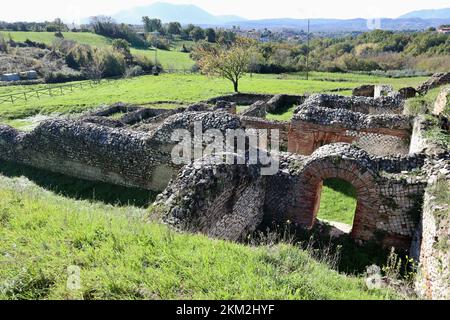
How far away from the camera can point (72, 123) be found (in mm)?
13211

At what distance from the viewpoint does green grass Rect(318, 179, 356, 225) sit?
10.7 metres

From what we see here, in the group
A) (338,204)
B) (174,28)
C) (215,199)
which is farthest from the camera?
(174,28)

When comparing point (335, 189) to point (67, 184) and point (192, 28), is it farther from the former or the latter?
point (192, 28)

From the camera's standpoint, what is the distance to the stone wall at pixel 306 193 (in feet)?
24.3

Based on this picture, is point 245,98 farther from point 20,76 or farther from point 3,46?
point 3,46

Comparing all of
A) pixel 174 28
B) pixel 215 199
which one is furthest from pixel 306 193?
pixel 174 28

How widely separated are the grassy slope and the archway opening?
5.32m

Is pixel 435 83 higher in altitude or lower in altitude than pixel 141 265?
higher

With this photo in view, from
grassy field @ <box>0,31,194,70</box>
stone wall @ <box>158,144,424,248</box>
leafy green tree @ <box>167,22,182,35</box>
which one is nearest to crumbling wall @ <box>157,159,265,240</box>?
stone wall @ <box>158,144,424,248</box>

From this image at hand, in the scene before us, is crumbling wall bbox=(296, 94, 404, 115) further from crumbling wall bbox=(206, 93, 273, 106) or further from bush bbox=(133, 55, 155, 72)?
bush bbox=(133, 55, 155, 72)

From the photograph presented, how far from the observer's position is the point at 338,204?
1128cm

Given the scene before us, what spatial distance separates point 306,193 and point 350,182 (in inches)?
44.8

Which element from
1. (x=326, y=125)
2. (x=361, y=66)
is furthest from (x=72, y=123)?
(x=361, y=66)

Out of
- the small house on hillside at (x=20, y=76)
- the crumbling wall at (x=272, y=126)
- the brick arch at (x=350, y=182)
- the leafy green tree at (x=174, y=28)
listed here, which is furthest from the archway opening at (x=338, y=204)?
the leafy green tree at (x=174, y=28)
